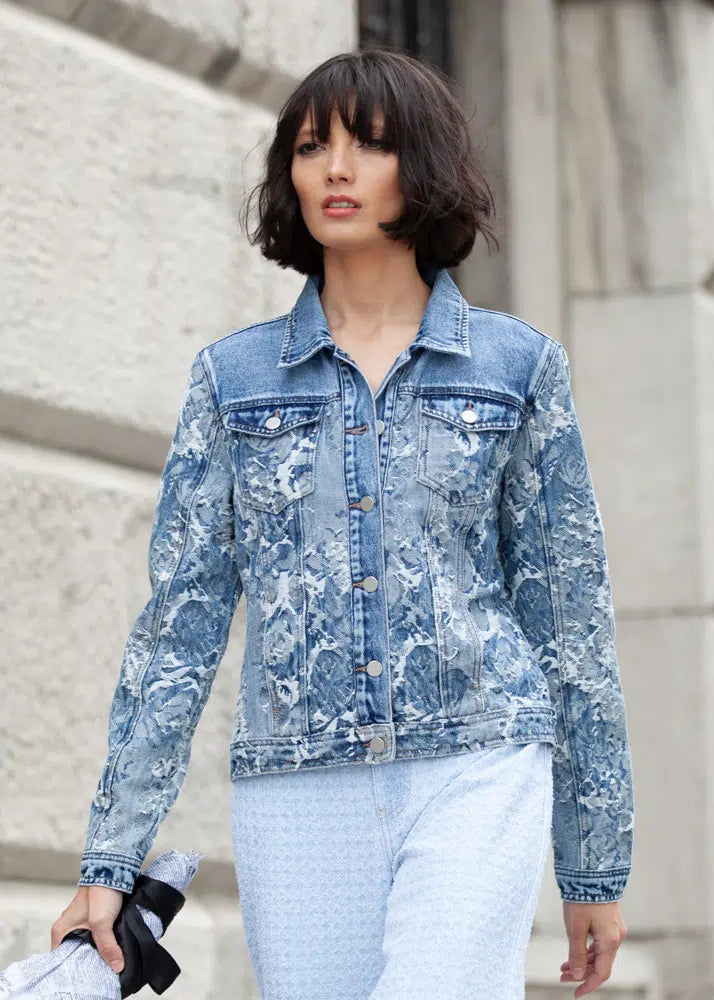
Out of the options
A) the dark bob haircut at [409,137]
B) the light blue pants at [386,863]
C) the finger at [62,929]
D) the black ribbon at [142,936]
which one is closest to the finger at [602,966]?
the light blue pants at [386,863]

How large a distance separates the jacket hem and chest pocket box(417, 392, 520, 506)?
1.07ft

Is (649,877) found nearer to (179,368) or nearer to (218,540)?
(179,368)

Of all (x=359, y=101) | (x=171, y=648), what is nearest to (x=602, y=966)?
(x=171, y=648)

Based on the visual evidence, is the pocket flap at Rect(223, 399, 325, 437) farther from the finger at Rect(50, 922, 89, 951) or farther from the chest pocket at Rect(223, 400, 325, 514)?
the finger at Rect(50, 922, 89, 951)

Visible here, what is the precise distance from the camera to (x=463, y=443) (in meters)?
2.92

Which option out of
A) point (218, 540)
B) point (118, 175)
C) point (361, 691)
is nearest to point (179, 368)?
point (118, 175)

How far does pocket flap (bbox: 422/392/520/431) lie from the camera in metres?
2.93

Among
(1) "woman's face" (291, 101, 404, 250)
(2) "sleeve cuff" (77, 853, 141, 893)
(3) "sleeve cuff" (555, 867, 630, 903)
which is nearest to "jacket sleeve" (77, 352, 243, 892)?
(2) "sleeve cuff" (77, 853, 141, 893)

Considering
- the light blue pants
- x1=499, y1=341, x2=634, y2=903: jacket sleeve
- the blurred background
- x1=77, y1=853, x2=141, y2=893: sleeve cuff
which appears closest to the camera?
the light blue pants

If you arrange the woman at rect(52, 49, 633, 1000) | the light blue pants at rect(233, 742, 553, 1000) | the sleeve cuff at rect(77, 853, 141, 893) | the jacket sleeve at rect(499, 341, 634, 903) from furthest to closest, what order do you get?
the jacket sleeve at rect(499, 341, 634, 903)
the sleeve cuff at rect(77, 853, 141, 893)
the woman at rect(52, 49, 633, 1000)
the light blue pants at rect(233, 742, 553, 1000)

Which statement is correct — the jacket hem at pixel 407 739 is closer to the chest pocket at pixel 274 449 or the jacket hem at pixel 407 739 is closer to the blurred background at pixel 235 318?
the chest pocket at pixel 274 449

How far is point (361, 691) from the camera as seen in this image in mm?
2826

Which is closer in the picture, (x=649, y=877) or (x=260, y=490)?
(x=260, y=490)

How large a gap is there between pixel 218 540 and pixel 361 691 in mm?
364
